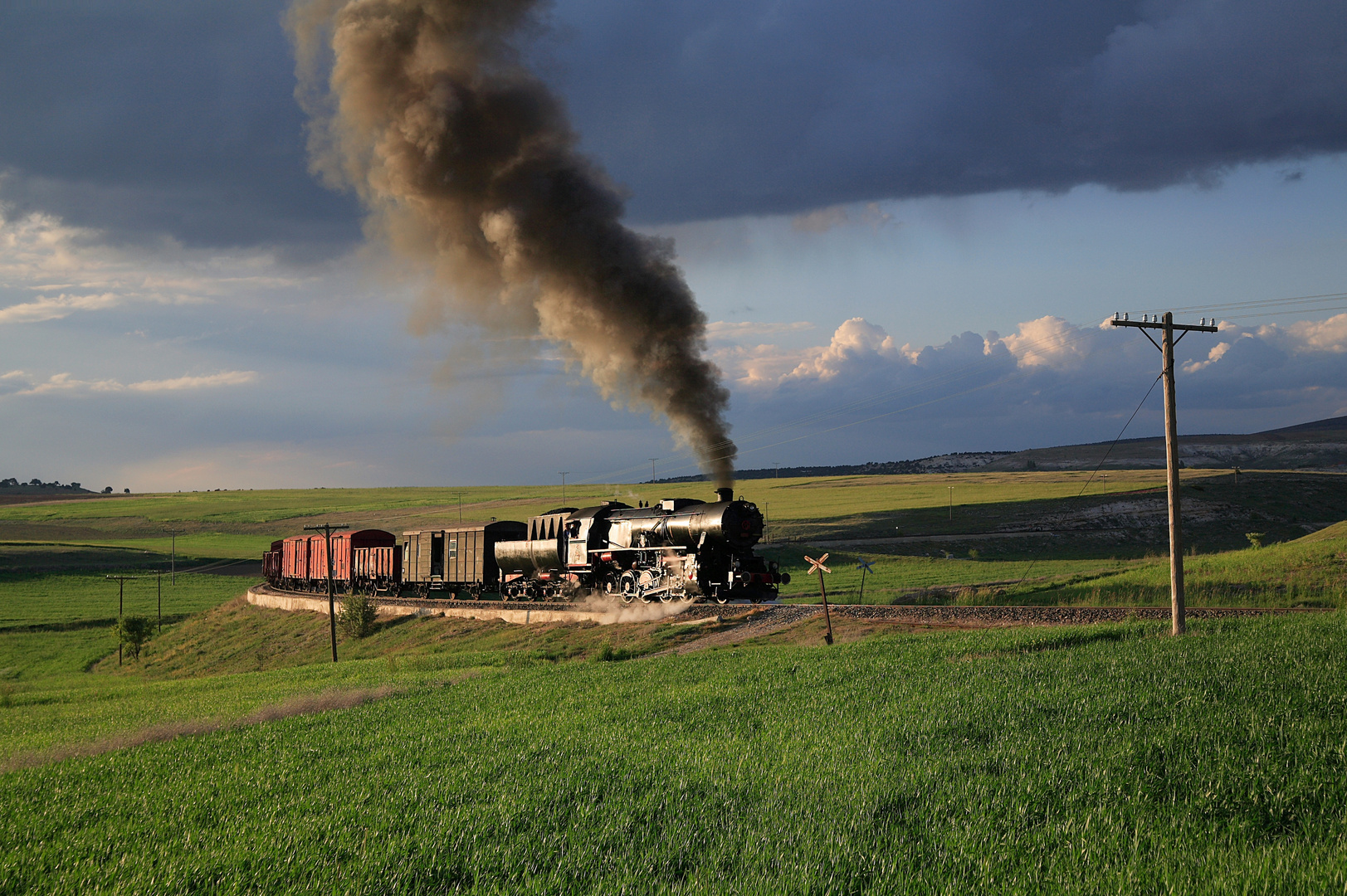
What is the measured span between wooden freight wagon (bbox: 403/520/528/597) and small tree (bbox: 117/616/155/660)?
56.8 ft

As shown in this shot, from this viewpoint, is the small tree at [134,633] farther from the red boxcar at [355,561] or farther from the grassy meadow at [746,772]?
the grassy meadow at [746,772]

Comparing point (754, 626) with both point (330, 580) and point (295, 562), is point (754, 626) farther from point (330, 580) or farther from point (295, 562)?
point (295, 562)

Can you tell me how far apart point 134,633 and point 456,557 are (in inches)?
913

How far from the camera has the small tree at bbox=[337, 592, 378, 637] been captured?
42.5 m

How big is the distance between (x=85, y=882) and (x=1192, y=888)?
28.4 ft

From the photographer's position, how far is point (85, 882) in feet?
22.8

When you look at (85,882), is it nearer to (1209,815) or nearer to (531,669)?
(1209,815)

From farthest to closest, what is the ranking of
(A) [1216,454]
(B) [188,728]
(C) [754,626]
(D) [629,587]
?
(A) [1216,454]
(D) [629,587]
(C) [754,626]
(B) [188,728]

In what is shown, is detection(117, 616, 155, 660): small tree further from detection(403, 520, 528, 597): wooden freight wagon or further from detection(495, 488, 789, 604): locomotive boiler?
detection(495, 488, 789, 604): locomotive boiler

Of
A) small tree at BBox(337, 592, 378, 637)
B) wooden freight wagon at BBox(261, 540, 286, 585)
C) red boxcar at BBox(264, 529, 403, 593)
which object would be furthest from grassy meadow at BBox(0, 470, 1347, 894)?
wooden freight wagon at BBox(261, 540, 286, 585)

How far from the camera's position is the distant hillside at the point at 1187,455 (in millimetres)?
144375

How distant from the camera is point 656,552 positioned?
3011 cm

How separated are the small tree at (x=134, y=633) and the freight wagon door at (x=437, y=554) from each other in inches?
807

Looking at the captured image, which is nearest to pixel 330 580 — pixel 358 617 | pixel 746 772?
pixel 358 617
